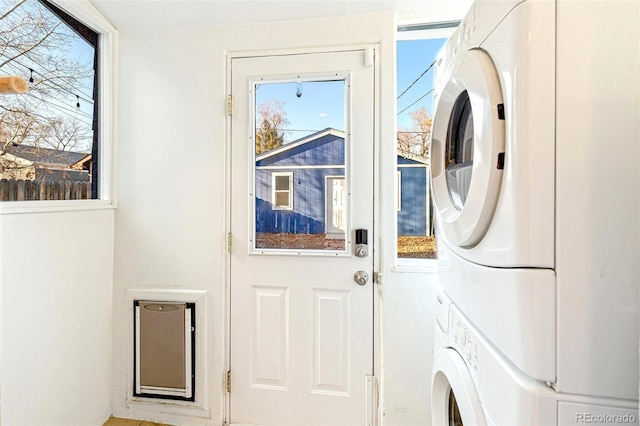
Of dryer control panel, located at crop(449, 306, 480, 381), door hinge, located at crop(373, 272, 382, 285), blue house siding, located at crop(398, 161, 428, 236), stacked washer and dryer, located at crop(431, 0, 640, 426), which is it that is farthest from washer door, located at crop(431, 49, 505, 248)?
door hinge, located at crop(373, 272, 382, 285)

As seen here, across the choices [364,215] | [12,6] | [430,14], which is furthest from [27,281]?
[430,14]

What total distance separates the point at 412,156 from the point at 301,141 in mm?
579

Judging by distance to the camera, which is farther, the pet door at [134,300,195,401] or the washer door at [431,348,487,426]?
the pet door at [134,300,195,401]

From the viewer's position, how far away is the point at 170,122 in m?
1.71

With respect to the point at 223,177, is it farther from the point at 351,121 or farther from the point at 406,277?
the point at 406,277

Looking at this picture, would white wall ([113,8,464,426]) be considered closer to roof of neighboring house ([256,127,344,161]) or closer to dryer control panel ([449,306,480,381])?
roof of neighboring house ([256,127,344,161])

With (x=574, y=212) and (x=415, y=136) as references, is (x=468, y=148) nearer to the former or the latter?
(x=574, y=212)

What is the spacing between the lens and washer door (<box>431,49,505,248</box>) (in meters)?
0.64

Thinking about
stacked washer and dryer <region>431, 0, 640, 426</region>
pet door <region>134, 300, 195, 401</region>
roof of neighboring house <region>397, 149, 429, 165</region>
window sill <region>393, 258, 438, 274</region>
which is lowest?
pet door <region>134, 300, 195, 401</region>

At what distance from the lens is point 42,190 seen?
1.42 meters

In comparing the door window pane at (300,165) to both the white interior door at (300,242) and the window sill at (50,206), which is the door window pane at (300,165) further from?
the window sill at (50,206)

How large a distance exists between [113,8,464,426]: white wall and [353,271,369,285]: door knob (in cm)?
11

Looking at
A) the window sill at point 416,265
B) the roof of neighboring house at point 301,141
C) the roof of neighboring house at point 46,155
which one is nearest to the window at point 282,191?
the roof of neighboring house at point 301,141

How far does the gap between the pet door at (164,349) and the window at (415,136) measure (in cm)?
121
